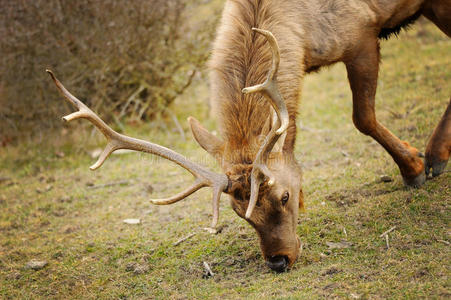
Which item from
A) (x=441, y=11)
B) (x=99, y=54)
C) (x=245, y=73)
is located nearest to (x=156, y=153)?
(x=245, y=73)

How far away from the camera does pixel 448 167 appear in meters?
4.40

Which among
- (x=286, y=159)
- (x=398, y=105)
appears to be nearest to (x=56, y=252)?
(x=286, y=159)

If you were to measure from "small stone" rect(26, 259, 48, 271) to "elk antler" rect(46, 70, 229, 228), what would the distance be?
1.33 metres

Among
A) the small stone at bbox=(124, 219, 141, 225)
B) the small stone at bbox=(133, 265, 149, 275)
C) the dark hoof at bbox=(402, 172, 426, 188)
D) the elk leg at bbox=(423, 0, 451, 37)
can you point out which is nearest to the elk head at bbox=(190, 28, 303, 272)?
the small stone at bbox=(133, 265, 149, 275)

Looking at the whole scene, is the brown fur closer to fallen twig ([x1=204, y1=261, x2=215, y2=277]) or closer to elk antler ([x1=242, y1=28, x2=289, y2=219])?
elk antler ([x1=242, y1=28, x2=289, y2=219])

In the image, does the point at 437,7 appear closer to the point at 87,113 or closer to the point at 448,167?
the point at 448,167

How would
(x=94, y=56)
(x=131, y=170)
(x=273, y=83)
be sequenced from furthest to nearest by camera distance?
(x=94, y=56), (x=131, y=170), (x=273, y=83)

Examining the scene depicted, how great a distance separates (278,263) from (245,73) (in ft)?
4.74

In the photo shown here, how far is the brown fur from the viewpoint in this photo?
3463mm

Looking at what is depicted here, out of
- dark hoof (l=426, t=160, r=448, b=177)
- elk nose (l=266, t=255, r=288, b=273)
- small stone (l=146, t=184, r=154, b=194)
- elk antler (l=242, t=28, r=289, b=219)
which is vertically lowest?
small stone (l=146, t=184, r=154, b=194)

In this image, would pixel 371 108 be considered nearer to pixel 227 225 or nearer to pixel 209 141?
pixel 209 141

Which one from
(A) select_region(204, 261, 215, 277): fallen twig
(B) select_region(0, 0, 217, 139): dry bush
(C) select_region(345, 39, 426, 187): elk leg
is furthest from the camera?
(B) select_region(0, 0, 217, 139): dry bush

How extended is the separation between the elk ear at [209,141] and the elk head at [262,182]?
0.23 feet

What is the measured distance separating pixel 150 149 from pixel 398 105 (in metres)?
4.30
